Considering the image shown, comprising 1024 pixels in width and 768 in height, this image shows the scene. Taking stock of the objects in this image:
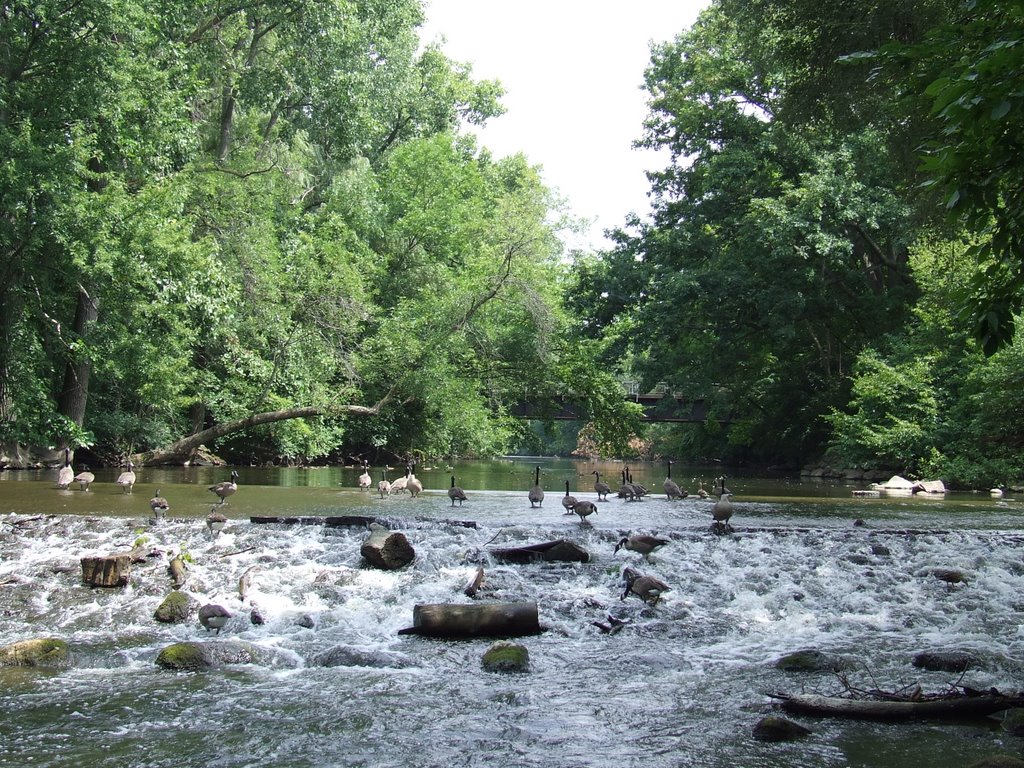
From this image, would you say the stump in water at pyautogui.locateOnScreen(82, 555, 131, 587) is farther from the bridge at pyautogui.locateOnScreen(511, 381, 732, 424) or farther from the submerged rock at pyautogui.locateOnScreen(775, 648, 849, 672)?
the bridge at pyautogui.locateOnScreen(511, 381, 732, 424)

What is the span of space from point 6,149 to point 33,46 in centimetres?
287

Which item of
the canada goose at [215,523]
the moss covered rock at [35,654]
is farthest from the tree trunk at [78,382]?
the moss covered rock at [35,654]

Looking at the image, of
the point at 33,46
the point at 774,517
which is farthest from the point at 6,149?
the point at 774,517

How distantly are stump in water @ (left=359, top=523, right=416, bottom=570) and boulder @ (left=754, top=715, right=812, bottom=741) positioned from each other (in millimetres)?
5671

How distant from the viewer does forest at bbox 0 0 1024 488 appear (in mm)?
17781

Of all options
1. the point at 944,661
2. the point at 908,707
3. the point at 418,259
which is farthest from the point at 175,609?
the point at 418,259

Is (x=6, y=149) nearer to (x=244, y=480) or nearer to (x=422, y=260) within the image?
(x=244, y=480)

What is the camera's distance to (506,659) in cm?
743

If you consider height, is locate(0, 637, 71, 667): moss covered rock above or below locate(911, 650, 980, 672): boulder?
above

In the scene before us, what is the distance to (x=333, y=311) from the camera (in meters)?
24.0

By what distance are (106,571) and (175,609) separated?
4.13ft

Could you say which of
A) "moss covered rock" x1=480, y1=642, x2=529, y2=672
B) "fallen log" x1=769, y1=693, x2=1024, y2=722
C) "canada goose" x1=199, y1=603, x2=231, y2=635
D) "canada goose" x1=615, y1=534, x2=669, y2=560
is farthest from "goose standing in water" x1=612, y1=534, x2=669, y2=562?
"fallen log" x1=769, y1=693, x2=1024, y2=722

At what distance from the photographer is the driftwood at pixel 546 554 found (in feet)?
36.3

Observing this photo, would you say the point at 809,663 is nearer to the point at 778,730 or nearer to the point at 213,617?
the point at 778,730
